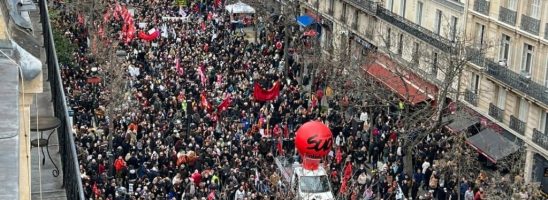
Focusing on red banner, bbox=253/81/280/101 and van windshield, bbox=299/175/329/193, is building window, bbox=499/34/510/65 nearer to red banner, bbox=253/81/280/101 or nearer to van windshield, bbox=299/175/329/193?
red banner, bbox=253/81/280/101

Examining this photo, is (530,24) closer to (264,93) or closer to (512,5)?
(512,5)

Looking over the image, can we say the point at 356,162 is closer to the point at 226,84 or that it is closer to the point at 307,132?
the point at 307,132

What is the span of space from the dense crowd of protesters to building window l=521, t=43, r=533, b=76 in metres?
4.45

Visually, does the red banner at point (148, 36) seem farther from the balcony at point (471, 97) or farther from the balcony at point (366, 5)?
the balcony at point (471, 97)

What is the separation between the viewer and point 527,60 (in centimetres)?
3972

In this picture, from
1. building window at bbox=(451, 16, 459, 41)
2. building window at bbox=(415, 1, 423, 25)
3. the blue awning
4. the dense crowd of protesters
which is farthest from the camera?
the blue awning

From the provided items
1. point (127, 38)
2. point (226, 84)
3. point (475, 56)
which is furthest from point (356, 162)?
point (127, 38)

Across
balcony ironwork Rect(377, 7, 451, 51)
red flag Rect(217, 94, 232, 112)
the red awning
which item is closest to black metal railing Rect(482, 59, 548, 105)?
balcony ironwork Rect(377, 7, 451, 51)

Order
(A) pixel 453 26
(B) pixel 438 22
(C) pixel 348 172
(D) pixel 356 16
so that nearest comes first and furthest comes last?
(C) pixel 348 172 → (A) pixel 453 26 → (B) pixel 438 22 → (D) pixel 356 16

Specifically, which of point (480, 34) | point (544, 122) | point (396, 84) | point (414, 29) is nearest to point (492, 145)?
point (544, 122)

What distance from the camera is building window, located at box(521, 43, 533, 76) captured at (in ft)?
129

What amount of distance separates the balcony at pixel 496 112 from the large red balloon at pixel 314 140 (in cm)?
1310

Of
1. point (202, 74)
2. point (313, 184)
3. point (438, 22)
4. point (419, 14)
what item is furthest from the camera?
point (419, 14)

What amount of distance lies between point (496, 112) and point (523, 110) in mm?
2163
